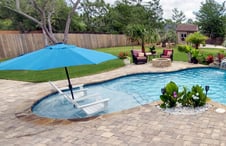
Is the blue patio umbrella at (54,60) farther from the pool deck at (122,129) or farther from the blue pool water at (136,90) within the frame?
the blue pool water at (136,90)

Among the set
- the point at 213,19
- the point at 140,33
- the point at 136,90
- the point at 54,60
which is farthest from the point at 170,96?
the point at 213,19

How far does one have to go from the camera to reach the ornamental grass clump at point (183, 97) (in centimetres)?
530

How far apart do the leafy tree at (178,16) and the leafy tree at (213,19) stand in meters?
22.9

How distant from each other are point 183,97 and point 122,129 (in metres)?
2.02

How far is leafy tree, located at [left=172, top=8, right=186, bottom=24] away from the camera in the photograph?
6084cm

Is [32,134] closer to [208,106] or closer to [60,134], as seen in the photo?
[60,134]

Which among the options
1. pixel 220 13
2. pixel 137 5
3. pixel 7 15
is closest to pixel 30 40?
pixel 7 15

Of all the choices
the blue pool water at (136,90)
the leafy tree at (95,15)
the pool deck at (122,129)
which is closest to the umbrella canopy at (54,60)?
the pool deck at (122,129)

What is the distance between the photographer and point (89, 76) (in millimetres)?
10547

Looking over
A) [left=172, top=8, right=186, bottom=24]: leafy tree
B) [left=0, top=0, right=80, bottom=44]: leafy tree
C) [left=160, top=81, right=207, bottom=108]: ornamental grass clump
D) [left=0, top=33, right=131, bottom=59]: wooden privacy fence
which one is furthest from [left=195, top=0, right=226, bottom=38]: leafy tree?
[left=160, top=81, right=207, bottom=108]: ornamental grass clump

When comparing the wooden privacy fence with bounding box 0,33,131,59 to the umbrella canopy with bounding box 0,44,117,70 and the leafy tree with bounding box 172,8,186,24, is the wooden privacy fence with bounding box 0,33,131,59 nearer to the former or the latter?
the umbrella canopy with bounding box 0,44,117,70

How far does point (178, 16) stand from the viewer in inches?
2416

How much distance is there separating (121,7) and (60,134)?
31935 millimetres

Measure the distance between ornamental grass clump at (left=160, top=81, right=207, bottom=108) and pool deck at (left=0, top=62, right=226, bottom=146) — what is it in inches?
12.4
